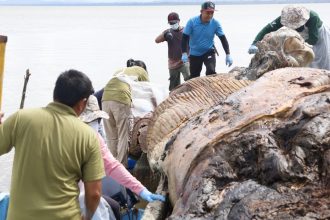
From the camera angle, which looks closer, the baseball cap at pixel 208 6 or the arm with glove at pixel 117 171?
the arm with glove at pixel 117 171

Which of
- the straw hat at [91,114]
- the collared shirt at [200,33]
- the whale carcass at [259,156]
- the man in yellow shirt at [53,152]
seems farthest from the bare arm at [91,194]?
the collared shirt at [200,33]

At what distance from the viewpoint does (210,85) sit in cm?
452

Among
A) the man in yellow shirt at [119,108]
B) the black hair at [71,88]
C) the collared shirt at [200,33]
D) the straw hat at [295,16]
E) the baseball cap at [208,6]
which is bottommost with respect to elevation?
the man in yellow shirt at [119,108]

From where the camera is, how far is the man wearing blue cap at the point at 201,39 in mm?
7238

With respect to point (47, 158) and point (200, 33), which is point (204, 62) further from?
point (47, 158)

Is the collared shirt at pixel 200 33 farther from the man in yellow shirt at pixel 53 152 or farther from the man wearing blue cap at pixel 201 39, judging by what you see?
the man in yellow shirt at pixel 53 152

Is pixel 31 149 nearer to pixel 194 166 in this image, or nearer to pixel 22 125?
pixel 22 125

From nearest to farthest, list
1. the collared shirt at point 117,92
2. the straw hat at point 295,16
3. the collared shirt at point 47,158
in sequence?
the collared shirt at point 47,158, the collared shirt at point 117,92, the straw hat at point 295,16

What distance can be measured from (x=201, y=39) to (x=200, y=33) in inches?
3.1

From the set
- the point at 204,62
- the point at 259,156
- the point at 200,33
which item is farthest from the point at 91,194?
the point at 204,62

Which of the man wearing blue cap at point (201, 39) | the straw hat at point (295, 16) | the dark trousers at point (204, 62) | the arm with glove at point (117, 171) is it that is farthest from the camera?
the dark trousers at point (204, 62)

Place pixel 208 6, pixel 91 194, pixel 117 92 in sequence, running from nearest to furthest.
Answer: pixel 91 194, pixel 117 92, pixel 208 6

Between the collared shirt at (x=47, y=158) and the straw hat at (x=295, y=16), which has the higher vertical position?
the straw hat at (x=295, y=16)

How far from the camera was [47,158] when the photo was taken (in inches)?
101
